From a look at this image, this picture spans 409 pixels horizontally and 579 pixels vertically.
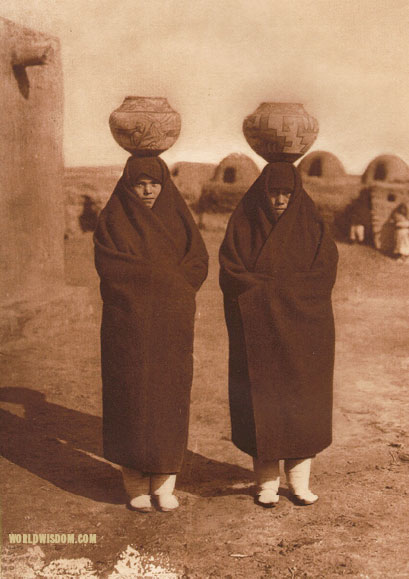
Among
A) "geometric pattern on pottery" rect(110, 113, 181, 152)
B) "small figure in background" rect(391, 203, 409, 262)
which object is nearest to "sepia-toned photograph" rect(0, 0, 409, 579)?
"geometric pattern on pottery" rect(110, 113, 181, 152)

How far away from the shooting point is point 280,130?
15.5 feet

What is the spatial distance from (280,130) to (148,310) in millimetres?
1210

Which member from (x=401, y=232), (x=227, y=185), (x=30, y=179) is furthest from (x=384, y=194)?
(x=30, y=179)

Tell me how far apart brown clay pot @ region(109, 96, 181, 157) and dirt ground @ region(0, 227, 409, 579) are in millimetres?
2053

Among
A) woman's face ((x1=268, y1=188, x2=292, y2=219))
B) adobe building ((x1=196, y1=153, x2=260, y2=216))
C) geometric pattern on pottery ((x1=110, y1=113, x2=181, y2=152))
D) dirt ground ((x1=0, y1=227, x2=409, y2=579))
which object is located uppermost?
geometric pattern on pottery ((x1=110, y1=113, x2=181, y2=152))

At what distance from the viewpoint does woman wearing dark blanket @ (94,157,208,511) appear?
475 centimetres

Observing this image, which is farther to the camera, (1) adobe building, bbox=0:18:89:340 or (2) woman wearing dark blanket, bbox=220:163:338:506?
(1) adobe building, bbox=0:18:89:340

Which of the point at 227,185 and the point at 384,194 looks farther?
the point at 227,185

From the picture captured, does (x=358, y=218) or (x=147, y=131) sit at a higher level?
(x=147, y=131)

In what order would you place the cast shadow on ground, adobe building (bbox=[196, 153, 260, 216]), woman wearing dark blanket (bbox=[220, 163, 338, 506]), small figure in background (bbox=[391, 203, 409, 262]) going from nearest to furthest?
woman wearing dark blanket (bbox=[220, 163, 338, 506]) → the cast shadow on ground → small figure in background (bbox=[391, 203, 409, 262]) → adobe building (bbox=[196, 153, 260, 216])

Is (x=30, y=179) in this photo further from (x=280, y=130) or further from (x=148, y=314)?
(x=280, y=130)

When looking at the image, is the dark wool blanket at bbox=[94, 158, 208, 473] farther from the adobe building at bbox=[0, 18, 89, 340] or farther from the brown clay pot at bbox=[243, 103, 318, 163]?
the adobe building at bbox=[0, 18, 89, 340]

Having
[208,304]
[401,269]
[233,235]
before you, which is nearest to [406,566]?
[233,235]

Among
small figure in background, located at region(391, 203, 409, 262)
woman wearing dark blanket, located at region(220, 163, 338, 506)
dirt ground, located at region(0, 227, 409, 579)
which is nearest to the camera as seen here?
dirt ground, located at region(0, 227, 409, 579)
